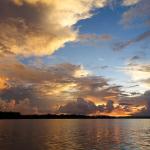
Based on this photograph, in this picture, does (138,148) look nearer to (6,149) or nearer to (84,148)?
(84,148)

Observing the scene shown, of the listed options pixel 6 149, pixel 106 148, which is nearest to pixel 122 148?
pixel 106 148

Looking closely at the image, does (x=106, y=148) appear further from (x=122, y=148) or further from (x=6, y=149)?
(x=6, y=149)

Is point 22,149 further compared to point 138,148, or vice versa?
point 138,148

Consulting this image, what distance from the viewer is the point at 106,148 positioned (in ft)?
236

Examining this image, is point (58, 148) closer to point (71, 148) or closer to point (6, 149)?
point (71, 148)

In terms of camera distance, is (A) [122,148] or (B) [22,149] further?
(A) [122,148]

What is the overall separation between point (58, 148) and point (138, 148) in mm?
19857

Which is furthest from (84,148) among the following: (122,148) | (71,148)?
(122,148)

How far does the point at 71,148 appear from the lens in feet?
234

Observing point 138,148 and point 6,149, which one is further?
point 138,148

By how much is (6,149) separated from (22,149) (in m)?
3.62

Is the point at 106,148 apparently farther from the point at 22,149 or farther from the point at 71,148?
the point at 22,149

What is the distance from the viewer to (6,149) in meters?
67.0

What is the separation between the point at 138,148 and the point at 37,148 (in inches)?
979
